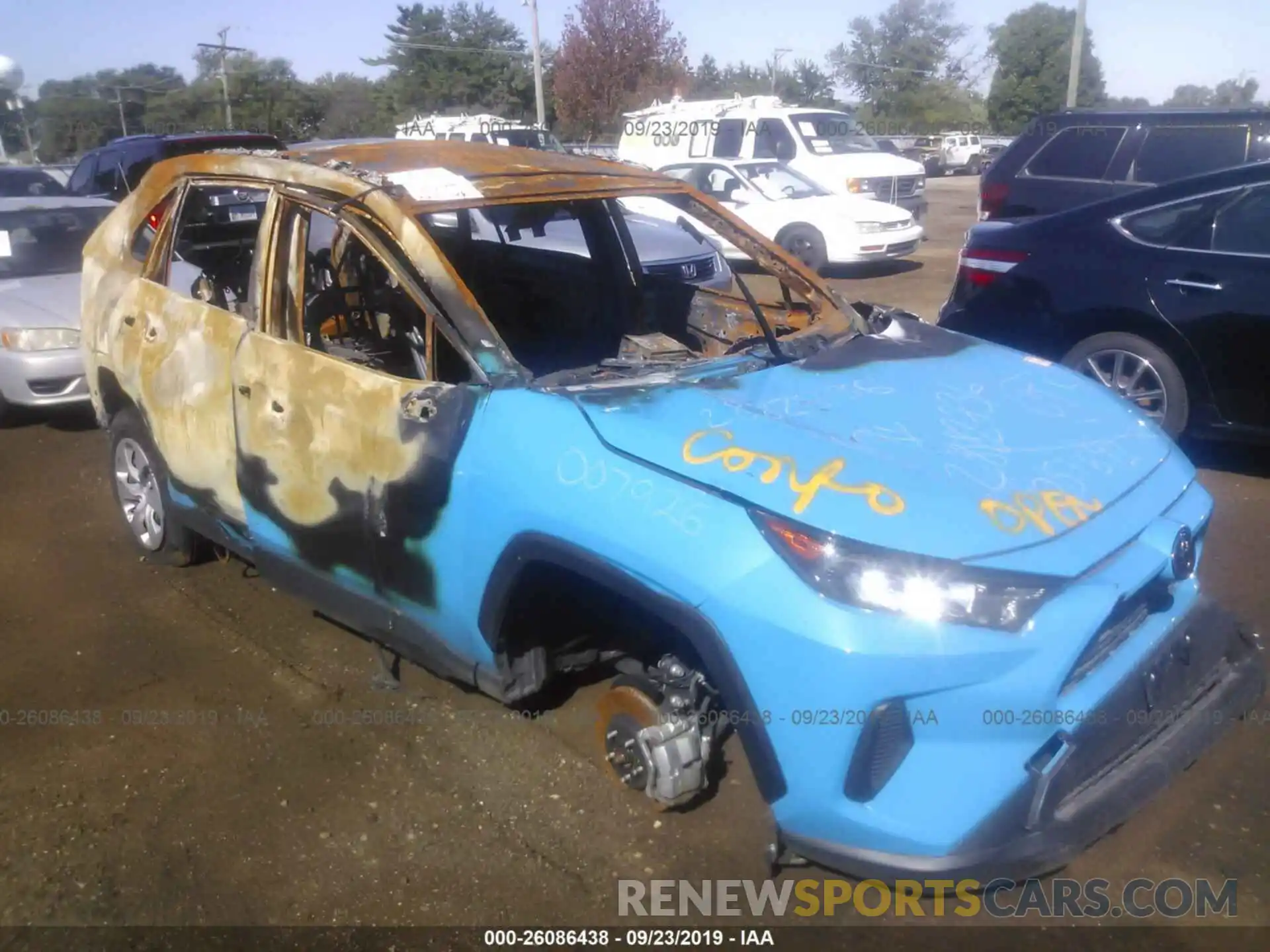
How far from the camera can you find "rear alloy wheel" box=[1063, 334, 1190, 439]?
16.7 feet

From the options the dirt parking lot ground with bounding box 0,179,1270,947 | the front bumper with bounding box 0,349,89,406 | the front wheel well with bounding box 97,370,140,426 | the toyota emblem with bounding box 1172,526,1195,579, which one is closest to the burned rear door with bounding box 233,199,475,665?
the dirt parking lot ground with bounding box 0,179,1270,947

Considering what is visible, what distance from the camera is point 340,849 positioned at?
2879 mm

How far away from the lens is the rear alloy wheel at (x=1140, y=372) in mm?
5078

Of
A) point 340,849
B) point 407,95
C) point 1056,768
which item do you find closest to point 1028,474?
point 1056,768

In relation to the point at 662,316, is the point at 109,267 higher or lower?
higher

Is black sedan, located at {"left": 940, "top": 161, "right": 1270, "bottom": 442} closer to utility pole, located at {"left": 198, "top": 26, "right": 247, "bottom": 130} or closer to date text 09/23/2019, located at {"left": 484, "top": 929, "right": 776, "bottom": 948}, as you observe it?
date text 09/23/2019, located at {"left": 484, "top": 929, "right": 776, "bottom": 948}

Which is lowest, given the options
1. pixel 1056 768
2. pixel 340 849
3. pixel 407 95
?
pixel 340 849

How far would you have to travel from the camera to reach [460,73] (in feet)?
165

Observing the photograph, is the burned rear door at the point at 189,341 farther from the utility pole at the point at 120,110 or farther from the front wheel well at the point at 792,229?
the utility pole at the point at 120,110

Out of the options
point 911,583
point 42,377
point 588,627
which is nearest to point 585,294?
point 588,627

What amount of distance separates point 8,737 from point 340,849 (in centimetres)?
142

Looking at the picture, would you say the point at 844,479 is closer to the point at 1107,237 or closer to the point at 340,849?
the point at 340,849

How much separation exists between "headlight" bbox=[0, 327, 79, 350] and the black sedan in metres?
5.45

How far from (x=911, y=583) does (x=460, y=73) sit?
2085 inches
